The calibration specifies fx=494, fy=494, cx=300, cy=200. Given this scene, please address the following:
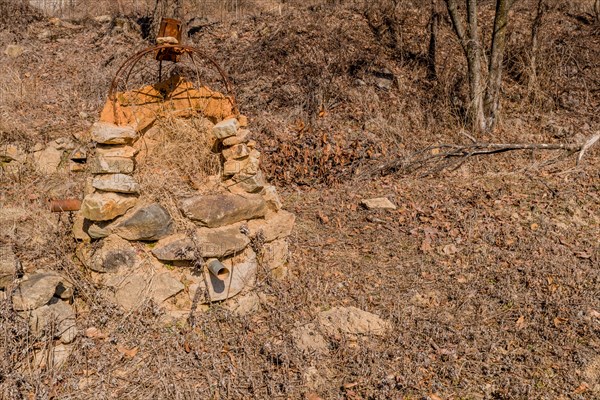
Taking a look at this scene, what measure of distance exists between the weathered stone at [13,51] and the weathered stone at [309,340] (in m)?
Result: 9.21

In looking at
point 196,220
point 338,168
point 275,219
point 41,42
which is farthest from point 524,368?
point 41,42

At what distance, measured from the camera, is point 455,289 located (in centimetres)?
472

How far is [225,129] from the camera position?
175 inches

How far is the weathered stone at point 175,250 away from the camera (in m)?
4.02

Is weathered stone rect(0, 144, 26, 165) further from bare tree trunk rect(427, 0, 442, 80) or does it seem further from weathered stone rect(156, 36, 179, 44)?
bare tree trunk rect(427, 0, 442, 80)

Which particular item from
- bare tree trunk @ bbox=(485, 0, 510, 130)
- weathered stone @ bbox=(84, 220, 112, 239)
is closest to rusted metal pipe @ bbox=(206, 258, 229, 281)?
weathered stone @ bbox=(84, 220, 112, 239)

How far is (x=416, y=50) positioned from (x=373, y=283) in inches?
279

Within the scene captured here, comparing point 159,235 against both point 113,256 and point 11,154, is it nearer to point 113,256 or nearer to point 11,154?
point 113,256

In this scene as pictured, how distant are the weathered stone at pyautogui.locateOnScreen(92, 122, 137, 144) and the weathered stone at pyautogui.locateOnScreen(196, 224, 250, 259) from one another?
3.21ft

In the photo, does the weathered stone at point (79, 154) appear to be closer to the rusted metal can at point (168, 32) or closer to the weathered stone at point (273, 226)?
the rusted metal can at point (168, 32)

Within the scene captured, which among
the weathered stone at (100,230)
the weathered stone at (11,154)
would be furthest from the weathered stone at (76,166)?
the weathered stone at (100,230)

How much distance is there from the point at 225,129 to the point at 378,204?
103 inches

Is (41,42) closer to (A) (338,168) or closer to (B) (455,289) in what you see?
(A) (338,168)

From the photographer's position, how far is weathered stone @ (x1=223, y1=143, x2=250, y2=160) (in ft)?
14.8
